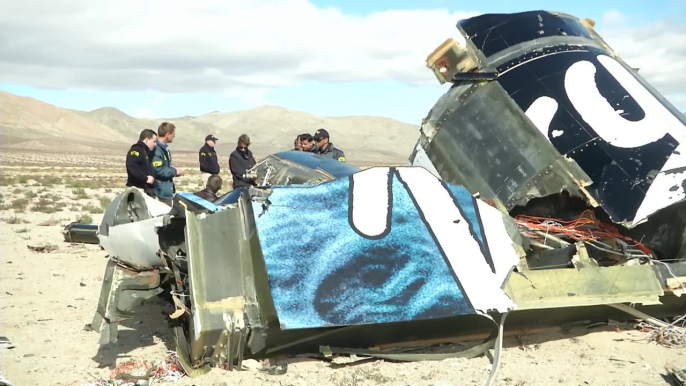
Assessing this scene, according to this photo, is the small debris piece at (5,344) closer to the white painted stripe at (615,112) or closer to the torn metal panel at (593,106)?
the torn metal panel at (593,106)

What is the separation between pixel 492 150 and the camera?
271 inches

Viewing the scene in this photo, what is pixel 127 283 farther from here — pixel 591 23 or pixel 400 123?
pixel 400 123

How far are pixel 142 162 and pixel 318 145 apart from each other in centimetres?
258

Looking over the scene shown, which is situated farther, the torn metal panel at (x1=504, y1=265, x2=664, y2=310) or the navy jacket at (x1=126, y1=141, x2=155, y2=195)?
the navy jacket at (x1=126, y1=141, x2=155, y2=195)

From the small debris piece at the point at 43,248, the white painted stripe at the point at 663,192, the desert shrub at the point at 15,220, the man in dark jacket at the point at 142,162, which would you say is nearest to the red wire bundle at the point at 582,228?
the white painted stripe at the point at 663,192

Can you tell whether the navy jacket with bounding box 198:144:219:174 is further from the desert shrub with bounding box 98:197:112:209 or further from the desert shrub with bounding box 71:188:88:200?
the desert shrub with bounding box 71:188:88:200

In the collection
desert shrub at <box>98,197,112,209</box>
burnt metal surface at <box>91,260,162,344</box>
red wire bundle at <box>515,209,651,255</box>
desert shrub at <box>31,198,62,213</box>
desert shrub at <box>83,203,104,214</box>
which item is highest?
red wire bundle at <box>515,209,651,255</box>

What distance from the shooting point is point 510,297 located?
5.14m

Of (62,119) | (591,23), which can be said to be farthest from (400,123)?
(591,23)

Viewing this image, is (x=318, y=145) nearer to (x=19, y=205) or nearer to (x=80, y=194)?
(x=19, y=205)

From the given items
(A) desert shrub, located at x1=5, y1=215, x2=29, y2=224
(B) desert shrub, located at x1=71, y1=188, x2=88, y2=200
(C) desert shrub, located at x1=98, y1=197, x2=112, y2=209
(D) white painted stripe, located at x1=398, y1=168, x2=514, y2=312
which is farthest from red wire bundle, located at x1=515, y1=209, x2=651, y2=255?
(B) desert shrub, located at x1=71, y1=188, x2=88, y2=200

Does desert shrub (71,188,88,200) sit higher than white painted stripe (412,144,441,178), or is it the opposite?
white painted stripe (412,144,441,178)

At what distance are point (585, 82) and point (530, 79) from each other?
51 centimetres

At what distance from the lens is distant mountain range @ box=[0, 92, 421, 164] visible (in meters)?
114
